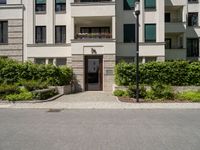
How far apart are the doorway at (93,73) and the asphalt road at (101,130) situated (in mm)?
13480

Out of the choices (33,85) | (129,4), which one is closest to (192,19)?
(129,4)

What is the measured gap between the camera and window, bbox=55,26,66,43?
29.9m

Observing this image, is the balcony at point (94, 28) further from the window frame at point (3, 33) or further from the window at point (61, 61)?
the window frame at point (3, 33)

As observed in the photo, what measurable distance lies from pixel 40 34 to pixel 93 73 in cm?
637

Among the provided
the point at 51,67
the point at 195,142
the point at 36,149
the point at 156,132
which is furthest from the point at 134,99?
the point at 36,149

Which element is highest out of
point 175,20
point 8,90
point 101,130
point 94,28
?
point 175,20

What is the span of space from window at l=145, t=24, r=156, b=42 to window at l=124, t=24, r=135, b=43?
1224 millimetres

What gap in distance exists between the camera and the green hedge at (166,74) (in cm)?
2308

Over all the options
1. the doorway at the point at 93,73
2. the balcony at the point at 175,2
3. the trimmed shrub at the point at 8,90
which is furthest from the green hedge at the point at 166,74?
the balcony at the point at 175,2

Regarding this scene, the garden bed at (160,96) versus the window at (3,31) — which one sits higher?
the window at (3,31)

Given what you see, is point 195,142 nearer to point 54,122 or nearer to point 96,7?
point 54,122

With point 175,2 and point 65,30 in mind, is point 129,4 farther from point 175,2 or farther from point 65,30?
point 175,2

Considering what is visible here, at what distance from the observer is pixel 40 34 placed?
30.1 meters

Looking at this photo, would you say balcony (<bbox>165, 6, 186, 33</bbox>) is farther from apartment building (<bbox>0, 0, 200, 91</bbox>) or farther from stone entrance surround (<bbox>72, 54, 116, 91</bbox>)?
stone entrance surround (<bbox>72, 54, 116, 91</bbox>)
